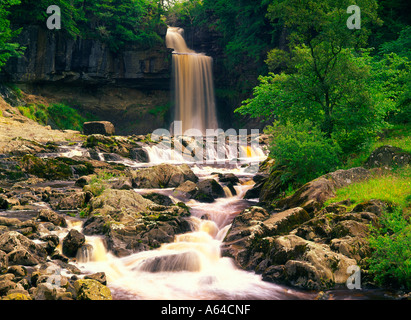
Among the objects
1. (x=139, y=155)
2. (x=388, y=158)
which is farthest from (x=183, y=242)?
(x=139, y=155)

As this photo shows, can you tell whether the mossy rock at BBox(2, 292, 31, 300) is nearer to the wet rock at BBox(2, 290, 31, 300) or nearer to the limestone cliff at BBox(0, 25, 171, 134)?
the wet rock at BBox(2, 290, 31, 300)

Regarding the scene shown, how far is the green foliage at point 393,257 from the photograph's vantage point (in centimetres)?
803

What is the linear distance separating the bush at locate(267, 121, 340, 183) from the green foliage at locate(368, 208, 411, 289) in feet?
19.2

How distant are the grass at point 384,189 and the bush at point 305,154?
2.40 metres

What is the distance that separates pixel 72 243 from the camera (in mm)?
10758

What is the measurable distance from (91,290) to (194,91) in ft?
152

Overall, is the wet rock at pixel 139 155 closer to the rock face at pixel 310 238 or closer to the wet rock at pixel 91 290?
the rock face at pixel 310 238

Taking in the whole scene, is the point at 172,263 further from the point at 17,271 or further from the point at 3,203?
the point at 3,203

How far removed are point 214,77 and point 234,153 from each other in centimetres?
2157

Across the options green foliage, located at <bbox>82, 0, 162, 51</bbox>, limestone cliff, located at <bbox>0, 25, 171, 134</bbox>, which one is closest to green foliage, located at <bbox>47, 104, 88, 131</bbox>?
limestone cliff, located at <bbox>0, 25, 171, 134</bbox>

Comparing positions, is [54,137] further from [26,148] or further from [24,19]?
[24,19]

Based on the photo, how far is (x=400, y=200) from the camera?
10.4 meters

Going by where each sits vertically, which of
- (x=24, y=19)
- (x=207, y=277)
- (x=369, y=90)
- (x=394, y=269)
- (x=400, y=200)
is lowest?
(x=207, y=277)
